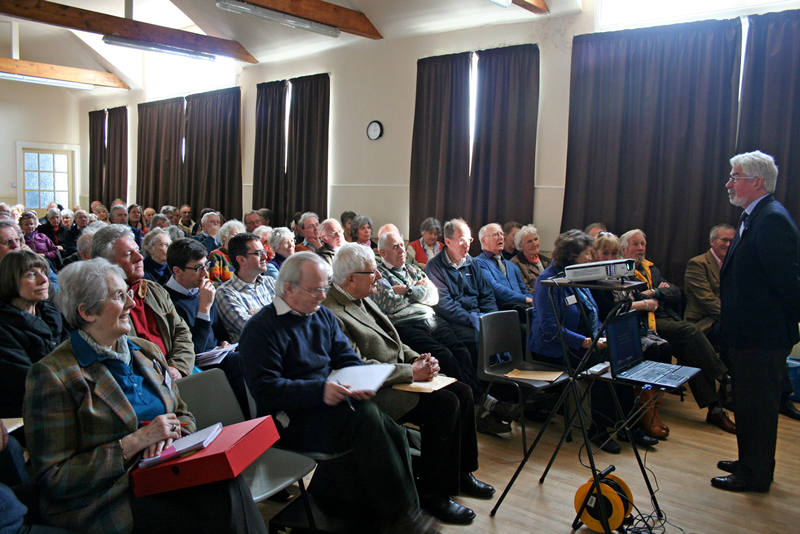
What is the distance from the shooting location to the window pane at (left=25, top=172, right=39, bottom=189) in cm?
1208

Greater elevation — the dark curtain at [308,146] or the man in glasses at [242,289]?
the dark curtain at [308,146]

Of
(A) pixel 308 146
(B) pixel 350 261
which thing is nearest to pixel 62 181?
(A) pixel 308 146

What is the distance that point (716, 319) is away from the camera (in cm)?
424

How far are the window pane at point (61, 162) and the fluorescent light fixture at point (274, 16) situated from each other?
853 centimetres

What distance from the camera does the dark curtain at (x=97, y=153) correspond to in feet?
39.8

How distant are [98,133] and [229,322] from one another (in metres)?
11.2

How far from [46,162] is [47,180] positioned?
397 millimetres

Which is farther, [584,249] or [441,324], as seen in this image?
[441,324]

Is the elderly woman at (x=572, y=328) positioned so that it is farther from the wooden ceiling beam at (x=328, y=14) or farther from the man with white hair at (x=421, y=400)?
the wooden ceiling beam at (x=328, y=14)

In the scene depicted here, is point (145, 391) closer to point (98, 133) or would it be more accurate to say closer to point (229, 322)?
point (229, 322)

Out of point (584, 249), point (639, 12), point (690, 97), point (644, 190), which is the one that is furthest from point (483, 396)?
point (639, 12)

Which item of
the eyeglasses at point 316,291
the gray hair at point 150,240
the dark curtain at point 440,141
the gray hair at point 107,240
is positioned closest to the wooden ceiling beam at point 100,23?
the dark curtain at point 440,141

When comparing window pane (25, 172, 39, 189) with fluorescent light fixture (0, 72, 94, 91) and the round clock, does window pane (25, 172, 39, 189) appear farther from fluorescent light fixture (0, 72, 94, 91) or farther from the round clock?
the round clock

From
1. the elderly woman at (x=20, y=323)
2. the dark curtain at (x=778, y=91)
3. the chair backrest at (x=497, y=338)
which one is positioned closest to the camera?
the elderly woman at (x=20, y=323)
